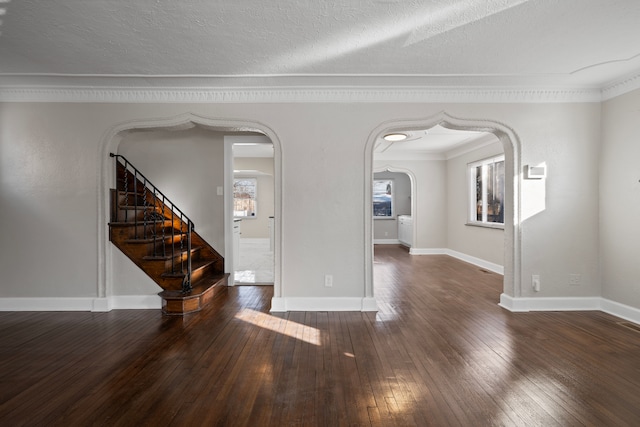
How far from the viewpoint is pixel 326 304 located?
12.4 feet

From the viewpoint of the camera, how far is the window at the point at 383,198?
11.3 metres

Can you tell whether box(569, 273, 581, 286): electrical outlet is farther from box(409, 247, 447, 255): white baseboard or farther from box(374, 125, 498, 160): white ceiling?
box(409, 247, 447, 255): white baseboard

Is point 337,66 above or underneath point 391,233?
above

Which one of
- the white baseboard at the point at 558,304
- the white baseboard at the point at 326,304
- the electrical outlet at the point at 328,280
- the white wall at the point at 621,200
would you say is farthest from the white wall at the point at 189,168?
the white wall at the point at 621,200

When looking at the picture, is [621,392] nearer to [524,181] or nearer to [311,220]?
[524,181]

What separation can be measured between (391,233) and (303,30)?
9305 millimetres

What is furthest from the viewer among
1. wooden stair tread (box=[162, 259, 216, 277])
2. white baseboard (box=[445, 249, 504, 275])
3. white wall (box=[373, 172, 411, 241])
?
white wall (box=[373, 172, 411, 241])

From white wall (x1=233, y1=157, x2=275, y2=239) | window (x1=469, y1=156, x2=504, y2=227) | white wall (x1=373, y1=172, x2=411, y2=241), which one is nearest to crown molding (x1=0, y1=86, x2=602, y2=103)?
window (x1=469, y1=156, x2=504, y2=227)

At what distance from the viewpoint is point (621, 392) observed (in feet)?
6.95

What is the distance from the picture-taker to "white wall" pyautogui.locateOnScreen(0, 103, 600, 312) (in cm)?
378

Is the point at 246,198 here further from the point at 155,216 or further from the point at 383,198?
the point at 155,216

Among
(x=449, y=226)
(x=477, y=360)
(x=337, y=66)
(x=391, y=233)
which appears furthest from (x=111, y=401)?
(x=391, y=233)

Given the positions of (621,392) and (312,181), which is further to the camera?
(312,181)

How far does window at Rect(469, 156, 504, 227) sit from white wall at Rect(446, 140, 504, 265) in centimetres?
12
